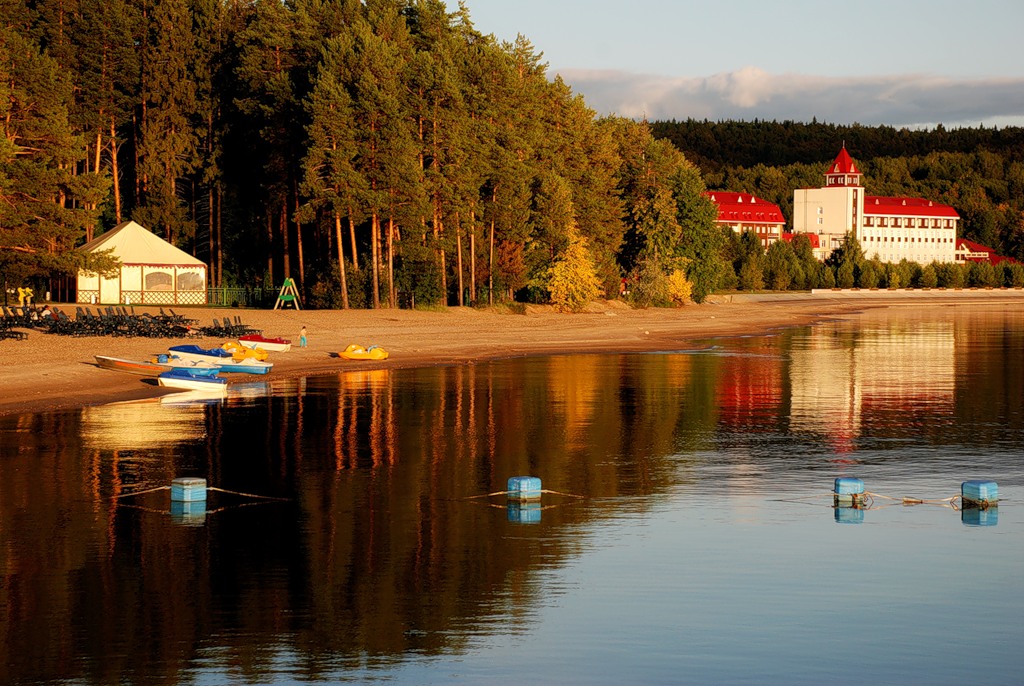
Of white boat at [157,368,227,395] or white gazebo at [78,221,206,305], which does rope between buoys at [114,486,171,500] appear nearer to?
white boat at [157,368,227,395]

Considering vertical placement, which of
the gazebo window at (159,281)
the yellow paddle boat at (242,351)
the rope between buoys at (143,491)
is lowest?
the rope between buoys at (143,491)

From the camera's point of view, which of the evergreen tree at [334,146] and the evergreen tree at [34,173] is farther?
the evergreen tree at [334,146]

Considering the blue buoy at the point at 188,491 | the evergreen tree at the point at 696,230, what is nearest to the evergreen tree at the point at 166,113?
the evergreen tree at the point at 696,230

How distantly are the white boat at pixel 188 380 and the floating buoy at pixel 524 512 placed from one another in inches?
832

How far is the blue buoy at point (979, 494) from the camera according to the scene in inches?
858

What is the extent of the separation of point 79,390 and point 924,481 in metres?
26.1

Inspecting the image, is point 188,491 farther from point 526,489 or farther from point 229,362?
point 229,362

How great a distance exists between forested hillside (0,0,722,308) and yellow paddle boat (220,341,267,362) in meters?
24.2

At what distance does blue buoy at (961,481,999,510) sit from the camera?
2178 centimetres

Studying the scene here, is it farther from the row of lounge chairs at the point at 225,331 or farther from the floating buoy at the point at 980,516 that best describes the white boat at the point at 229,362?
the floating buoy at the point at 980,516

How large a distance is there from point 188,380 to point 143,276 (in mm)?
39318

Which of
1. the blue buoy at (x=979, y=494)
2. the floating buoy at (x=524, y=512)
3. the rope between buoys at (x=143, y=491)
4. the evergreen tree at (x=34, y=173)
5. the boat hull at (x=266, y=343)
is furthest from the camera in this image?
the evergreen tree at (x=34, y=173)

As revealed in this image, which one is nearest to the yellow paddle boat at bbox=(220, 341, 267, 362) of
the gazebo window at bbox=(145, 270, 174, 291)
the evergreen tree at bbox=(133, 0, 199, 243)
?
the gazebo window at bbox=(145, 270, 174, 291)

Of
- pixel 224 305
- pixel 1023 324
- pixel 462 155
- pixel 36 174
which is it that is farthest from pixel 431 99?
pixel 1023 324
